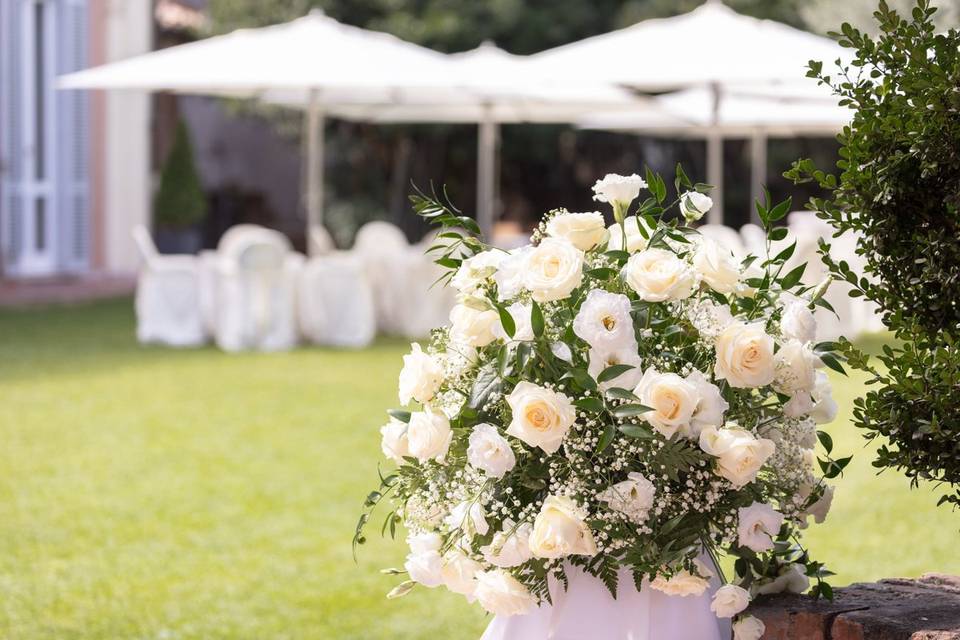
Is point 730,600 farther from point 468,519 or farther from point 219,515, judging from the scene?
point 219,515

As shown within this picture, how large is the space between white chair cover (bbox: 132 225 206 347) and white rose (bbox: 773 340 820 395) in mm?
9465

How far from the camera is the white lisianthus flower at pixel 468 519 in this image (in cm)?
225

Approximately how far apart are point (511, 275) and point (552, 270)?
0.32 ft

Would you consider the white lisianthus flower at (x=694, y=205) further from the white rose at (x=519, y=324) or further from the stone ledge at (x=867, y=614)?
the stone ledge at (x=867, y=614)

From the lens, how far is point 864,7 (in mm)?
14125

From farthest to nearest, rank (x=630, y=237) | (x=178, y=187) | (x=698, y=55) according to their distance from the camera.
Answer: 1. (x=178, y=187)
2. (x=698, y=55)
3. (x=630, y=237)

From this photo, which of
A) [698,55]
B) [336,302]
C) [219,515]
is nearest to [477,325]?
[219,515]

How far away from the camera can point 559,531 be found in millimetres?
2160

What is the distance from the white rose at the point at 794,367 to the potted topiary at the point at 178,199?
17402 mm

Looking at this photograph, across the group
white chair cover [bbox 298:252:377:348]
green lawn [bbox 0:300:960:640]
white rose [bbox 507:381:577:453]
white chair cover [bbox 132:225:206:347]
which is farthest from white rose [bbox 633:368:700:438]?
white chair cover [bbox 132:225:206:347]

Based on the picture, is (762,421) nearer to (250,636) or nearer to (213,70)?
(250,636)

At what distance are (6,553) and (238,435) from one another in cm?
234

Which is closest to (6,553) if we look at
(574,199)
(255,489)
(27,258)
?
(255,489)

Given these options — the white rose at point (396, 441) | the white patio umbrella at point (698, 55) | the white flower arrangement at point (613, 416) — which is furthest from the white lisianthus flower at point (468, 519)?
the white patio umbrella at point (698, 55)
